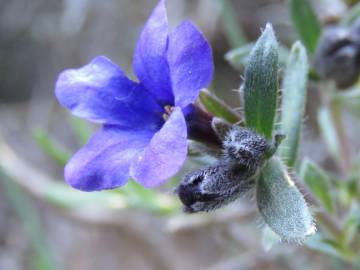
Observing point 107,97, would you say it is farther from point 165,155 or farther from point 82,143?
point 82,143

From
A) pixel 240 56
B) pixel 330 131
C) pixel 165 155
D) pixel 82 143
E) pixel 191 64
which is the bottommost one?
pixel 82 143

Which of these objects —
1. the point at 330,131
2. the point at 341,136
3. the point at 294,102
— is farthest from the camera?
the point at 330,131

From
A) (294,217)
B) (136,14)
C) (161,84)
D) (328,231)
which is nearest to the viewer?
(294,217)

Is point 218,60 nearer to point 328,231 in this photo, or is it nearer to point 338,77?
point 338,77

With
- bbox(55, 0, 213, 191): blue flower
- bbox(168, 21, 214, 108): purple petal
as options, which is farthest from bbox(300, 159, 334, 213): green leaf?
bbox(168, 21, 214, 108): purple petal

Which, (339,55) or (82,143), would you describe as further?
(82,143)

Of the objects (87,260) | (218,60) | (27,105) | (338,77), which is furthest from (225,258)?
(27,105)

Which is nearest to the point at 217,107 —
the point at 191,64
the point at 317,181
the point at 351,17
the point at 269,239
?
the point at 191,64
